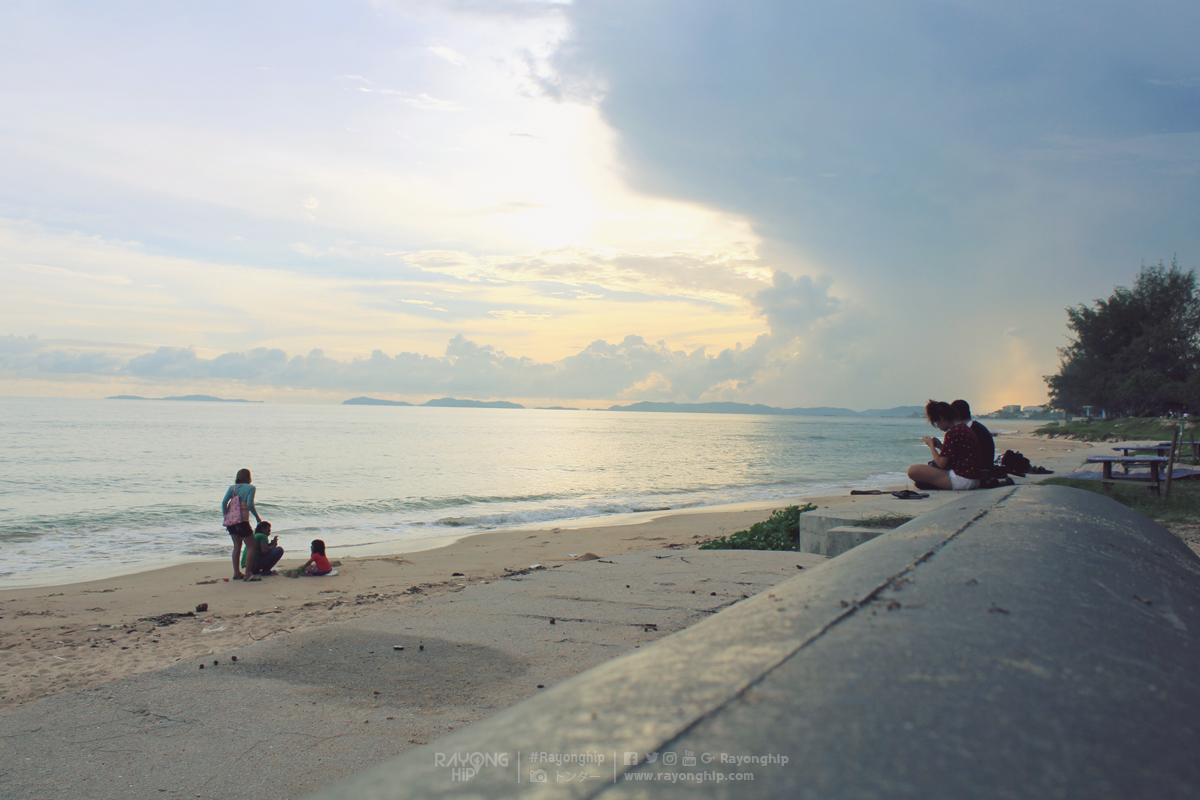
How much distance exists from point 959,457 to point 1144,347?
56473 mm

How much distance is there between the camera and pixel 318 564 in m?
10.8

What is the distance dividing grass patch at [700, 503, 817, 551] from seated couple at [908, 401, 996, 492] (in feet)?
5.29

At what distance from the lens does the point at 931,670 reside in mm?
972

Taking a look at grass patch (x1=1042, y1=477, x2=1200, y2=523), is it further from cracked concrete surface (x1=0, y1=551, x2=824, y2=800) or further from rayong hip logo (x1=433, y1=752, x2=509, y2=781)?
rayong hip logo (x1=433, y1=752, x2=509, y2=781)

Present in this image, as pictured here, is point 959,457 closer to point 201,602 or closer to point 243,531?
point 201,602

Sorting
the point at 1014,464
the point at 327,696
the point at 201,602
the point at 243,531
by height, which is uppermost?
the point at 1014,464

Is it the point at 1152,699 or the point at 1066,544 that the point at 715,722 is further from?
the point at 1066,544

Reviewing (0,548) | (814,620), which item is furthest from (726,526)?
(0,548)

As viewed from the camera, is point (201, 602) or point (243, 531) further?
point (243, 531)

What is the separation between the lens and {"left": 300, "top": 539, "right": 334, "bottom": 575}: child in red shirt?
10805 millimetres

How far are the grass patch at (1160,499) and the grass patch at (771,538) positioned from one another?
3.66 meters

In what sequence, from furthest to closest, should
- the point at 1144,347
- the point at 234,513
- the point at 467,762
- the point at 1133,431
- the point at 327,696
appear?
the point at 1144,347, the point at 1133,431, the point at 234,513, the point at 327,696, the point at 467,762

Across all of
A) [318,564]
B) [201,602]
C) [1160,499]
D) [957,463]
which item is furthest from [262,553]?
[1160,499]

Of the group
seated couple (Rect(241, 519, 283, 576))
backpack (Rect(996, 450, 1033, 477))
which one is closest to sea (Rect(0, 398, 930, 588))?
seated couple (Rect(241, 519, 283, 576))
